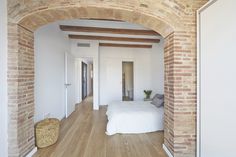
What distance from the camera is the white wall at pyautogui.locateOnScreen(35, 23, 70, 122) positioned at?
10.4ft

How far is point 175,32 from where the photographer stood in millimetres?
2406

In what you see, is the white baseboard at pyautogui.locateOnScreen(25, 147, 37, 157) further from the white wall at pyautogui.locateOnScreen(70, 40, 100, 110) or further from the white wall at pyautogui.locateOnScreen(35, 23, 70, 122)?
the white wall at pyautogui.locateOnScreen(70, 40, 100, 110)

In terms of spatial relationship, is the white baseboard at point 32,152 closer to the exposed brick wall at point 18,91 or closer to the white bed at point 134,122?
the exposed brick wall at point 18,91

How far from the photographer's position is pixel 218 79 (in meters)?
1.87

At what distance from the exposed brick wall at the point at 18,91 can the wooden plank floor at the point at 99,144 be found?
45 cm

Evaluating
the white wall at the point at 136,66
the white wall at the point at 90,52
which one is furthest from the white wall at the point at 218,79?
the white wall at the point at 136,66

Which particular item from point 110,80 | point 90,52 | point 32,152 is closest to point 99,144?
point 32,152

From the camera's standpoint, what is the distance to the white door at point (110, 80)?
698 cm

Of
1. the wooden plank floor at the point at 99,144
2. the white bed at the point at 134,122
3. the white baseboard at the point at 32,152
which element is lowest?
the wooden plank floor at the point at 99,144

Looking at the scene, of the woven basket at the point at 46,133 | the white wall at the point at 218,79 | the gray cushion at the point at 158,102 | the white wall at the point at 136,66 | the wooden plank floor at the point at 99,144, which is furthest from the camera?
the white wall at the point at 136,66

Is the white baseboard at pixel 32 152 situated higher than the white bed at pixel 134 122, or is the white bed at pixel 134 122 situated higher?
the white bed at pixel 134 122

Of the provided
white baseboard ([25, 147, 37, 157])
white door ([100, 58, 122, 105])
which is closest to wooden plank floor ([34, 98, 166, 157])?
white baseboard ([25, 147, 37, 157])

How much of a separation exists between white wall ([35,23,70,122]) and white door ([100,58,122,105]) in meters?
2.40

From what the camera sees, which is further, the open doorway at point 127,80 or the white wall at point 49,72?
the open doorway at point 127,80
